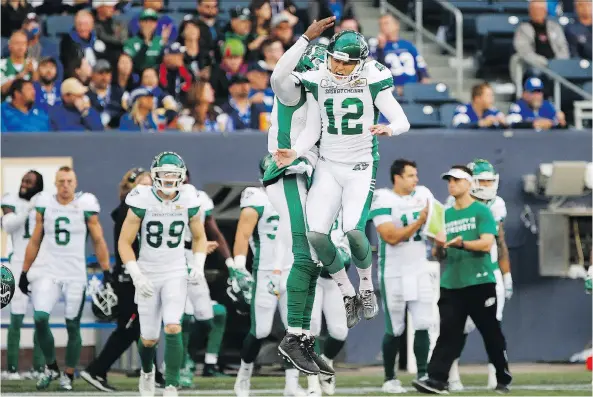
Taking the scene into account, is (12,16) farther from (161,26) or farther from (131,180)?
(131,180)

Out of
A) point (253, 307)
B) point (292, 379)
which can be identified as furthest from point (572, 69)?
point (292, 379)

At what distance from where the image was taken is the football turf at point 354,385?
12230 millimetres

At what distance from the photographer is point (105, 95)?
15227 mm

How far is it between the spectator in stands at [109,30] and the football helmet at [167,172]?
4.51 m

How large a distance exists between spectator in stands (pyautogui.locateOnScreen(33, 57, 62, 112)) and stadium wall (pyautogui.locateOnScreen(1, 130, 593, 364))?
1.31ft

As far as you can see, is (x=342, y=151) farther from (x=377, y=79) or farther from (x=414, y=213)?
(x=414, y=213)

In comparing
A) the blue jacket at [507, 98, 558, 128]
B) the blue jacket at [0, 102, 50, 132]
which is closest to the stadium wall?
the blue jacket at [0, 102, 50, 132]

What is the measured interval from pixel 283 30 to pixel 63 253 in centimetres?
406

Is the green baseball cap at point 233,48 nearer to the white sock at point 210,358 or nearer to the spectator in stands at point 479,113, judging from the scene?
the spectator in stands at point 479,113

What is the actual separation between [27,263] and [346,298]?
13.1ft

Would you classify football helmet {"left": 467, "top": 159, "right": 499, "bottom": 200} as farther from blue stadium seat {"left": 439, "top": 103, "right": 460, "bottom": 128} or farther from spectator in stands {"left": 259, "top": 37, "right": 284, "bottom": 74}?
spectator in stands {"left": 259, "top": 37, "right": 284, "bottom": 74}

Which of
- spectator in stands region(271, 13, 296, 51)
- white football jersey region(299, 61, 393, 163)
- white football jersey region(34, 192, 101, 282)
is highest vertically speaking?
spectator in stands region(271, 13, 296, 51)

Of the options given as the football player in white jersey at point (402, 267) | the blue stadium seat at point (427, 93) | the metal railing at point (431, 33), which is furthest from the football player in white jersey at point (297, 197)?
the metal railing at point (431, 33)

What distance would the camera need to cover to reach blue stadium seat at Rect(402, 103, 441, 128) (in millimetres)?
15641
